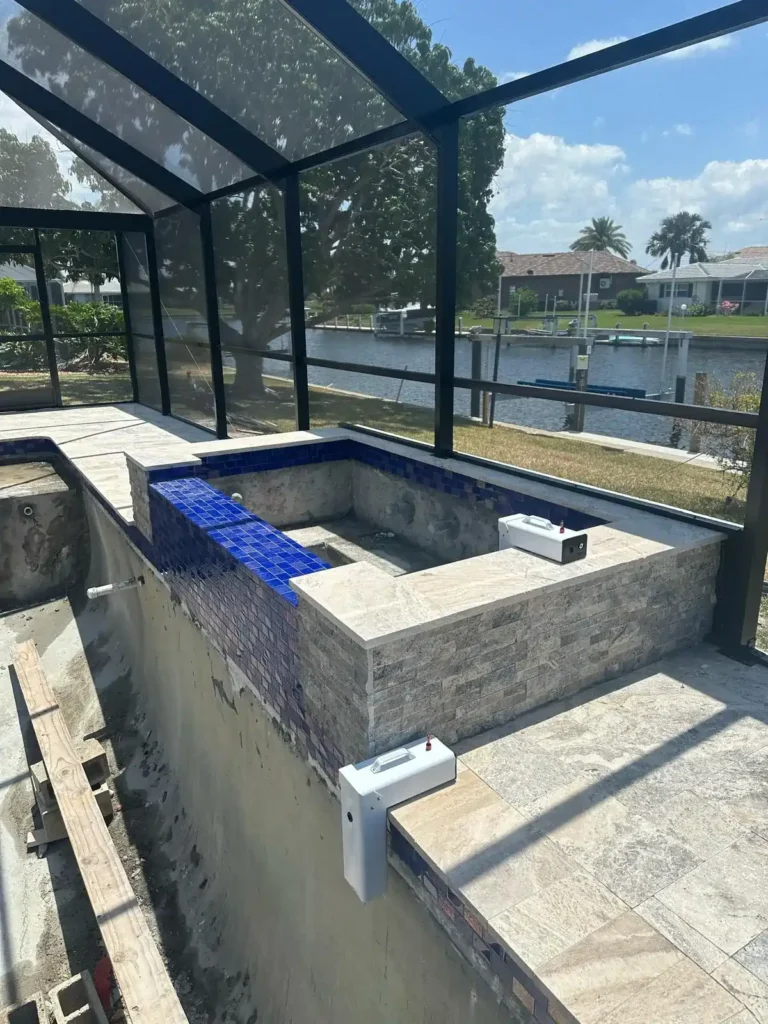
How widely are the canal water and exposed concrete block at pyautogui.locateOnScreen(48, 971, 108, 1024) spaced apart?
166 inches

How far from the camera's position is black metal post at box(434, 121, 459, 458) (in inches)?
168

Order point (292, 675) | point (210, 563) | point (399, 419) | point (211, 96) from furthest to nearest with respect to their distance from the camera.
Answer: point (399, 419), point (211, 96), point (210, 563), point (292, 675)

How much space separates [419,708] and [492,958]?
739 millimetres

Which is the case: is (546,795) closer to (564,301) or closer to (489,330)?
(564,301)

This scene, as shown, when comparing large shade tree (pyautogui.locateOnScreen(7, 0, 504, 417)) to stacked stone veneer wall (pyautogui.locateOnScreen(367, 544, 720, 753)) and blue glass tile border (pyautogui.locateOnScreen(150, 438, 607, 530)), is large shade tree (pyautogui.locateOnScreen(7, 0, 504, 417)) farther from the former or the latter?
stacked stone veneer wall (pyautogui.locateOnScreen(367, 544, 720, 753))

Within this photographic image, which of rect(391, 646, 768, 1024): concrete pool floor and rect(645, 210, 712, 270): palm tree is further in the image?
rect(645, 210, 712, 270): palm tree

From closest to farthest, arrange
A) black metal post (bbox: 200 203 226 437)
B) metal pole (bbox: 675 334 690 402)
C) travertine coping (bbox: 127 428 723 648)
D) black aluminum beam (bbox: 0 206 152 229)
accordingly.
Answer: travertine coping (bbox: 127 428 723 648) → metal pole (bbox: 675 334 690 402) → black metal post (bbox: 200 203 226 437) → black aluminum beam (bbox: 0 206 152 229)

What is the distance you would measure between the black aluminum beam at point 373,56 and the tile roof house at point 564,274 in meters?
1.65

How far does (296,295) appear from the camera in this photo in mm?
6098

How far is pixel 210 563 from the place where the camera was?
3.45 m

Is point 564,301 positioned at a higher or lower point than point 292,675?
higher

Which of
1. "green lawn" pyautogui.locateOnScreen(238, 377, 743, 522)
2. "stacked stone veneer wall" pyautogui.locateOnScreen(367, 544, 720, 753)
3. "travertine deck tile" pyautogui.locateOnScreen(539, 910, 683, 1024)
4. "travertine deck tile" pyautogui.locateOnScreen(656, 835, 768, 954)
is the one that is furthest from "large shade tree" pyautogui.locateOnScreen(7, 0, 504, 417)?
"travertine deck tile" pyautogui.locateOnScreen(539, 910, 683, 1024)

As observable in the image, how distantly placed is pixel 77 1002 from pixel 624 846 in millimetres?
2539

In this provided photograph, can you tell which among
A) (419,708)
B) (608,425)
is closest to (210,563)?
(419,708)
